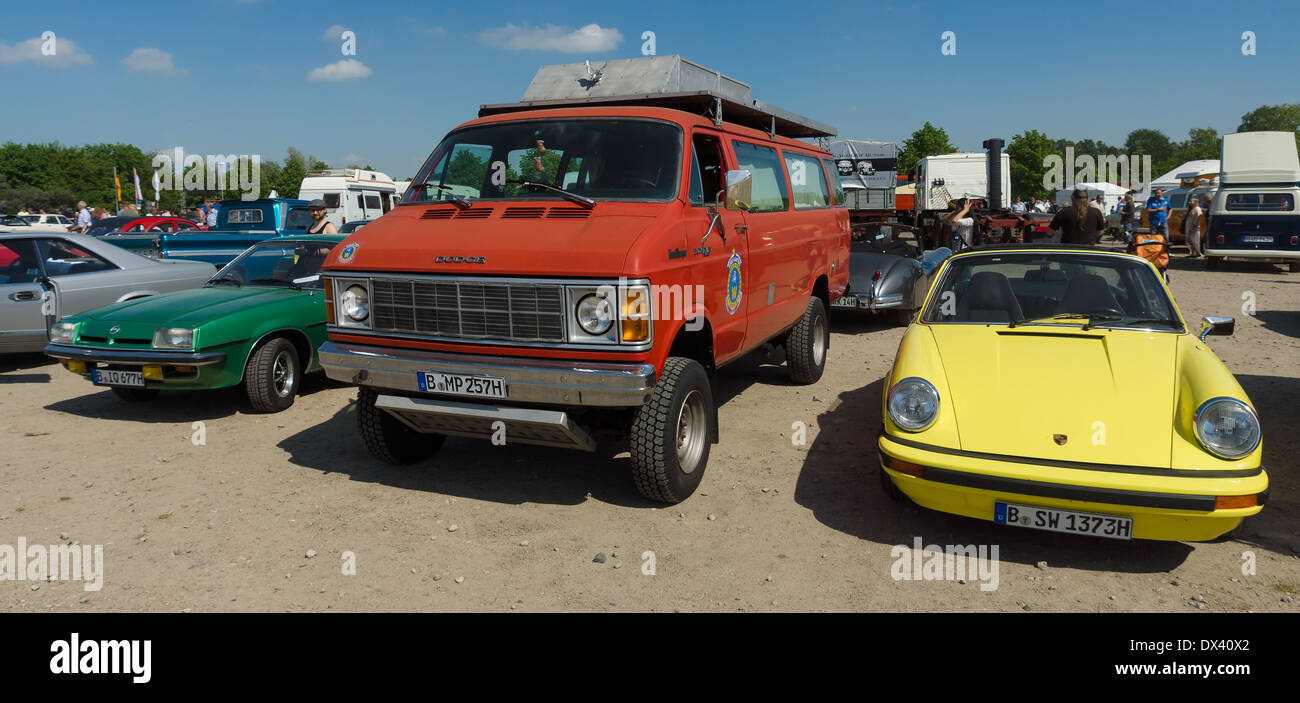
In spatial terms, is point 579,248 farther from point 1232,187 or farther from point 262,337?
point 1232,187

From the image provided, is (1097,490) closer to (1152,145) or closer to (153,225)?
(153,225)

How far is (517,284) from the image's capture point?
4.23 metres

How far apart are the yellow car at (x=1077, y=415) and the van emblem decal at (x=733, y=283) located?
115 centimetres

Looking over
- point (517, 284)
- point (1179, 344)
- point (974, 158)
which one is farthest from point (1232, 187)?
point (517, 284)

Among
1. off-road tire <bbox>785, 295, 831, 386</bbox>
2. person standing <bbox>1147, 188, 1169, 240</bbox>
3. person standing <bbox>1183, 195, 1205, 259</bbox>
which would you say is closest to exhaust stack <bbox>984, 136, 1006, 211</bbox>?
person standing <bbox>1147, 188, 1169, 240</bbox>

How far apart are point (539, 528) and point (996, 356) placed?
8.90 ft

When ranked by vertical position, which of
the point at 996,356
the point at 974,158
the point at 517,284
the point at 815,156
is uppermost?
the point at 974,158

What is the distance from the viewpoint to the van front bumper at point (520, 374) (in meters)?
4.09

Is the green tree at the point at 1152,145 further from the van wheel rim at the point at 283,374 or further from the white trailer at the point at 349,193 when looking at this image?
the van wheel rim at the point at 283,374

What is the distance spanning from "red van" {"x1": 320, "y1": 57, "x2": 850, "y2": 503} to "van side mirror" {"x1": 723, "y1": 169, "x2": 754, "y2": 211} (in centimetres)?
1

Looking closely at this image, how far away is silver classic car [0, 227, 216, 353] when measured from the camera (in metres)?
8.03

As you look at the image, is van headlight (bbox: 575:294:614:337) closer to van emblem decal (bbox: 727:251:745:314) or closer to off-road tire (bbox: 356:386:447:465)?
van emblem decal (bbox: 727:251:745:314)

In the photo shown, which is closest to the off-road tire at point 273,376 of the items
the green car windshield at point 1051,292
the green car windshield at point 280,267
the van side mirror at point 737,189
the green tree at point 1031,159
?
the green car windshield at point 280,267

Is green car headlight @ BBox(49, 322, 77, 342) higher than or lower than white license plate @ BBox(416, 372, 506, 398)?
higher
